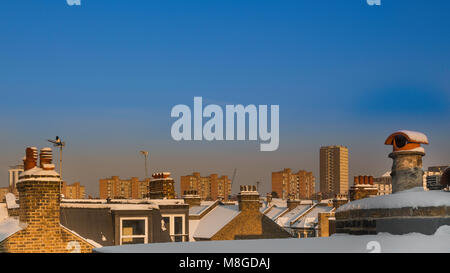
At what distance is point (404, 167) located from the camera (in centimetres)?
2008

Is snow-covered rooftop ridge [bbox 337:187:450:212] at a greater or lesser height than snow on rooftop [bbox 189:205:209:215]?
greater

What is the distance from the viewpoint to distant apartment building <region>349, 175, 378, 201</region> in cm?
4788

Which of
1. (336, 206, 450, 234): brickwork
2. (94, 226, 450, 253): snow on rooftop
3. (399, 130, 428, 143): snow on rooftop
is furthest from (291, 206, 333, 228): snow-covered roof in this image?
(94, 226, 450, 253): snow on rooftop

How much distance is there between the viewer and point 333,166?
15325cm

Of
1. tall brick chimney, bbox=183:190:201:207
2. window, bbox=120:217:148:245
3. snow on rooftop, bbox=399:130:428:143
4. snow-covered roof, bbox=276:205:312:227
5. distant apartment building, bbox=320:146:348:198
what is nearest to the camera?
snow on rooftop, bbox=399:130:428:143

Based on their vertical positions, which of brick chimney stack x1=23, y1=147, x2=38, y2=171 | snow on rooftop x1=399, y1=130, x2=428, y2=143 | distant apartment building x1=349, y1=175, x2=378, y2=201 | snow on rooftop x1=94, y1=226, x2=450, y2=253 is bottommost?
snow on rooftop x1=94, y1=226, x2=450, y2=253

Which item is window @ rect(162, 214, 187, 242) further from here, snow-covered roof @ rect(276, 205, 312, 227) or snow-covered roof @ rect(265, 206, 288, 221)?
snow-covered roof @ rect(265, 206, 288, 221)

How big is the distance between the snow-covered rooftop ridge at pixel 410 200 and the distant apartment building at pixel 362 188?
93.9 ft

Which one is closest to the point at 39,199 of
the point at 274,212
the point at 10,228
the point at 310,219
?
the point at 10,228

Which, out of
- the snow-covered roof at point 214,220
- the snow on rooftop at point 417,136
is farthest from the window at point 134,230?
the snow on rooftop at point 417,136

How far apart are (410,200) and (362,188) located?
1220 inches

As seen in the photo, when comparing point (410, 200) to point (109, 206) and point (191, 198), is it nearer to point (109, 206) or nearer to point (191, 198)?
point (109, 206)

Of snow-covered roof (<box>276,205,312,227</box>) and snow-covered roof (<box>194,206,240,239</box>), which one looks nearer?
snow-covered roof (<box>194,206,240,239</box>)

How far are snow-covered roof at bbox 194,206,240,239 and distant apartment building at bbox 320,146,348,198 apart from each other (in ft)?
334
